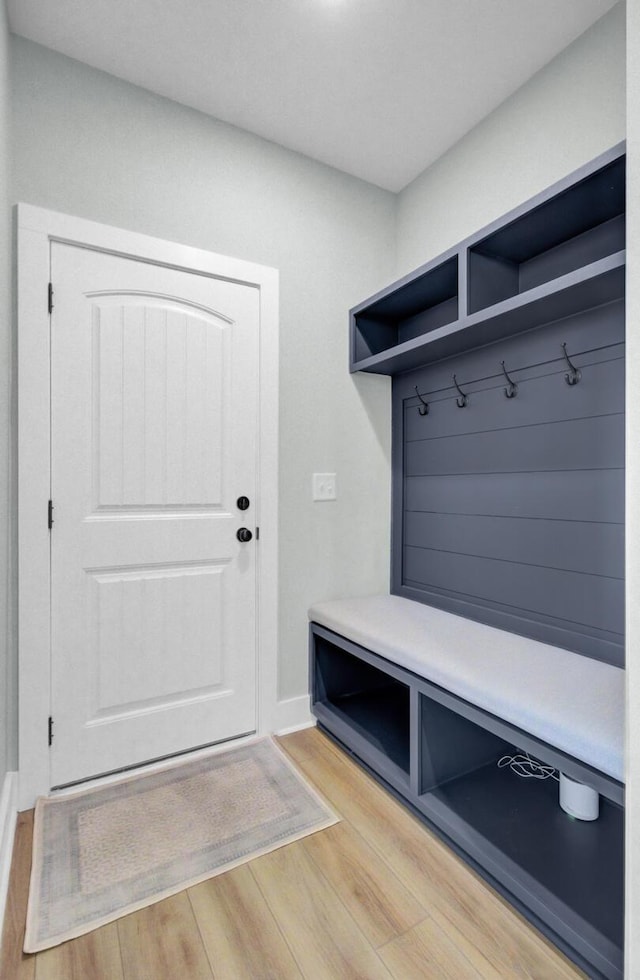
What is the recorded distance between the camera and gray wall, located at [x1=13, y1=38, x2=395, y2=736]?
1.84 m

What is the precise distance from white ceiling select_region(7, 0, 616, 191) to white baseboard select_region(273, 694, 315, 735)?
2.58 m

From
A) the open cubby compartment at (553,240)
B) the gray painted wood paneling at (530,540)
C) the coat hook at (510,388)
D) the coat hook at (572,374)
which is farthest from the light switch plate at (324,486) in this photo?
the coat hook at (572,374)

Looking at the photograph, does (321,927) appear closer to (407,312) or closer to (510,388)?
(510,388)

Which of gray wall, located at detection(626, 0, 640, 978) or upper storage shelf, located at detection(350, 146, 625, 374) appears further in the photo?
upper storage shelf, located at detection(350, 146, 625, 374)

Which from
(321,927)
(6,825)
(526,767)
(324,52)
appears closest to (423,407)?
(324,52)

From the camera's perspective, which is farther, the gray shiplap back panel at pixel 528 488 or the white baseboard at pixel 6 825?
the gray shiplap back panel at pixel 528 488

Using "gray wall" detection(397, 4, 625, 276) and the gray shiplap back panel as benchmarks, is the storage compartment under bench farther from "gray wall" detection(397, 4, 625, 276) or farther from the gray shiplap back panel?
"gray wall" detection(397, 4, 625, 276)

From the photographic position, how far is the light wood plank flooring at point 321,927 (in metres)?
1.18

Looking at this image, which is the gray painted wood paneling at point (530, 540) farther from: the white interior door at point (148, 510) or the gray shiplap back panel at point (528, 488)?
the white interior door at point (148, 510)

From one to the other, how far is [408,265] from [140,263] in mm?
1344

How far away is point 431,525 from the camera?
94.0 inches

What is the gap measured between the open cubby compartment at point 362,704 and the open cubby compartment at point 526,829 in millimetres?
183

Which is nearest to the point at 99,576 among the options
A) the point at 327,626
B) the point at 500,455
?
the point at 327,626

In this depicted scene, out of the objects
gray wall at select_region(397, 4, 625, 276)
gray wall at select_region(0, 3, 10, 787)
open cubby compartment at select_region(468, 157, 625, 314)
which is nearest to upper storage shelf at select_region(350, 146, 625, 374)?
open cubby compartment at select_region(468, 157, 625, 314)
